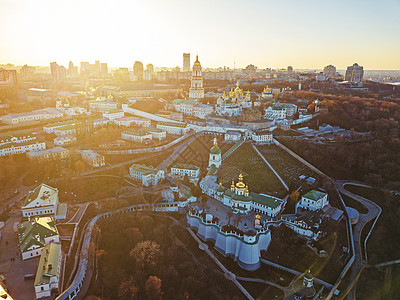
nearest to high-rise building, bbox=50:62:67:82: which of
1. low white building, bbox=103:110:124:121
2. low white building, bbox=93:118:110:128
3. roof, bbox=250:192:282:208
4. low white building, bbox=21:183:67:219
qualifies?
low white building, bbox=103:110:124:121

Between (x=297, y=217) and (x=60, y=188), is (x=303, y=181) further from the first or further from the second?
(x=60, y=188)

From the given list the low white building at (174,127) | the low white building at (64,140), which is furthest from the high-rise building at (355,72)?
the low white building at (64,140)

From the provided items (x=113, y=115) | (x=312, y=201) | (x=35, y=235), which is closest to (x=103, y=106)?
(x=113, y=115)

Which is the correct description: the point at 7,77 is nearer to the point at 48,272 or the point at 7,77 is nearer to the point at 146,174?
the point at 146,174

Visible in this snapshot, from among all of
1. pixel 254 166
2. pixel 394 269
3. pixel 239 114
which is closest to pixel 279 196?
pixel 254 166

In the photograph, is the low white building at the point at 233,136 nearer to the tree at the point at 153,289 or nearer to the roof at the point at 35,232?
the roof at the point at 35,232

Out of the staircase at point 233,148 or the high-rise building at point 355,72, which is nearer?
the staircase at point 233,148
